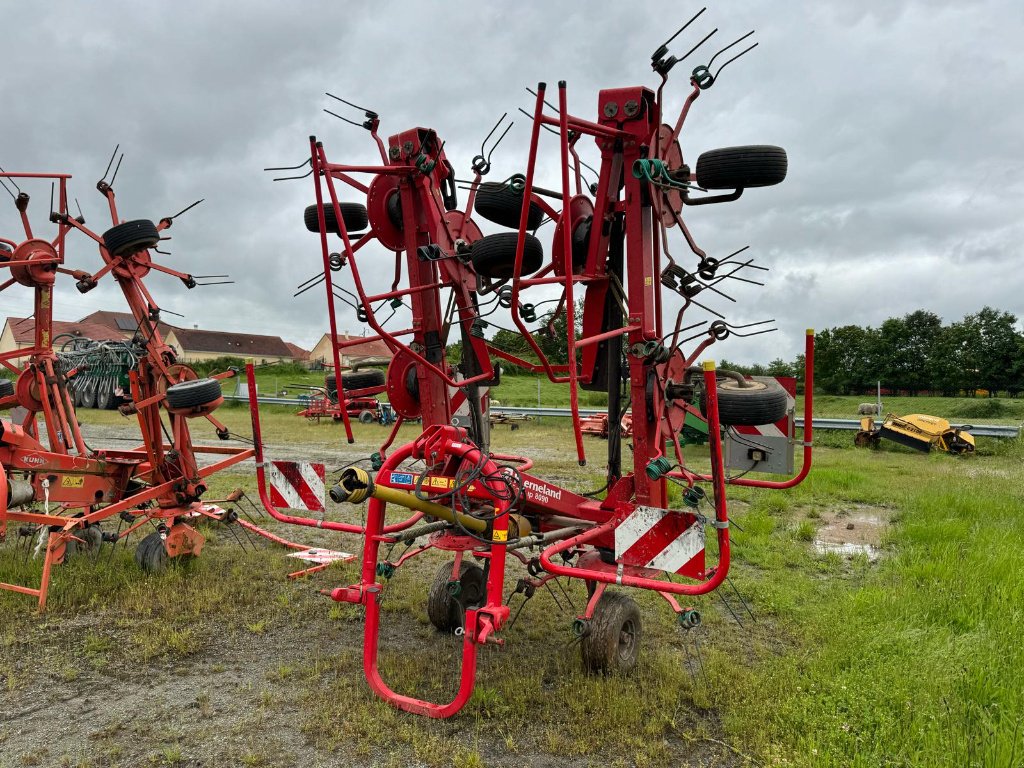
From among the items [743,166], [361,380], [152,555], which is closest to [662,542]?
[743,166]

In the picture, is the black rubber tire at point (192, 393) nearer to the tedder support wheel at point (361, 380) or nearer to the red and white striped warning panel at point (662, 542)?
the tedder support wheel at point (361, 380)

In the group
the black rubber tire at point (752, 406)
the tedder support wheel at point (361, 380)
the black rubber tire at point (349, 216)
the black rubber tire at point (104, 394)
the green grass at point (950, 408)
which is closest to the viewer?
the black rubber tire at point (752, 406)

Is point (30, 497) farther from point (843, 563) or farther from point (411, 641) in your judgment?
point (843, 563)

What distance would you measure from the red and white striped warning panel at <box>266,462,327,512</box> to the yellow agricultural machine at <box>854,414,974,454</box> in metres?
15.0

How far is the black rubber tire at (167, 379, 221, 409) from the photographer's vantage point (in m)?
6.26

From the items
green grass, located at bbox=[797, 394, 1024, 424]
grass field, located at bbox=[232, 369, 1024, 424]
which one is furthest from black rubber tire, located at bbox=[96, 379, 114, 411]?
green grass, located at bbox=[797, 394, 1024, 424]

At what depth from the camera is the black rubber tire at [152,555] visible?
6.37 metres

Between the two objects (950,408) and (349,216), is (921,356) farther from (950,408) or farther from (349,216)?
(349,216)

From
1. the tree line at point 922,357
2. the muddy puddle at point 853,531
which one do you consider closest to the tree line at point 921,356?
the tree line at point 922,357

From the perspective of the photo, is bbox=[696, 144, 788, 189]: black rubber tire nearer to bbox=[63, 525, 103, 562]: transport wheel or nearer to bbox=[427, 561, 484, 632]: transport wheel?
bbox=[427, 561, 484, 632]: transport wheel

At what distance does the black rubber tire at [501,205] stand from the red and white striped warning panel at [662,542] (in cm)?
243

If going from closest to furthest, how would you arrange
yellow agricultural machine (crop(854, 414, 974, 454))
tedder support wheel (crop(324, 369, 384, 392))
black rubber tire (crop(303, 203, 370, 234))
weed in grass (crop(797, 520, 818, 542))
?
1. black rubber tire (crop(303, 203, 370, 234))
2. tedder support wheel (crop(324, 369, 384, 392))
3. weed in grass (crop(797, 520, 818, 542))
4. yellow agricultural machine (crop(854, 414, 974, 454))

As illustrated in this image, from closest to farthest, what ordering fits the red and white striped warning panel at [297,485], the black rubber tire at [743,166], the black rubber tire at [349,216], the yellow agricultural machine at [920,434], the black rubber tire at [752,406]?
1. the black rubber tire at [743,166]
2. the black rubber tire at [752,406]
3. the red and white striped warning panel at [297,485]
4. the black rubber tire at [349,216]
5. the yellow agricultural machine at [920,434]

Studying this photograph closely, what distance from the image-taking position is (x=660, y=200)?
4586 mm
